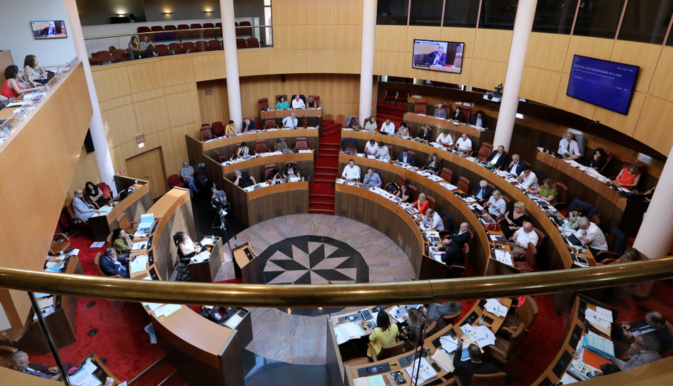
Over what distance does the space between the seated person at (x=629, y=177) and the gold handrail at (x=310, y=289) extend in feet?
26.8

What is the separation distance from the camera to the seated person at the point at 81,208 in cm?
845

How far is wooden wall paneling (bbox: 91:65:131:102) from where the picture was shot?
10.6m

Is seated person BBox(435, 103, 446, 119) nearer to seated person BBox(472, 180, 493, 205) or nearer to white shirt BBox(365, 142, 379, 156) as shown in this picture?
white shirt BBox(365, 142, 379, 156)

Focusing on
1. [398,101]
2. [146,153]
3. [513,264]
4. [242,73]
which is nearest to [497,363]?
[513,264]

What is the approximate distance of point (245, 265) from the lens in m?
7.90

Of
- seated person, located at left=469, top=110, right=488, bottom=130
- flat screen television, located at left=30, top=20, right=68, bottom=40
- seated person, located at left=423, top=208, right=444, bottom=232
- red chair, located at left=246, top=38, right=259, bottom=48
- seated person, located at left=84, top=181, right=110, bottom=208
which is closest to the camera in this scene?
→ seated person, located at left=423, top=208, right=444, bottom=232


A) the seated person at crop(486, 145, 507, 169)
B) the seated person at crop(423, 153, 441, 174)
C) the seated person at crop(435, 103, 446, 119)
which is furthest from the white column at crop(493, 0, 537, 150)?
the seated person at crop(435, 103, 446, 119)

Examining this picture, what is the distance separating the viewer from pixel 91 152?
35.3 ft

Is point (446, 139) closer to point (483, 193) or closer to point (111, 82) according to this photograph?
point (483, 193)

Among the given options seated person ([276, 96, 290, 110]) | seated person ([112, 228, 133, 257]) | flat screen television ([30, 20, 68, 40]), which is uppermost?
flat screen television ([30, 20, 68, 40])

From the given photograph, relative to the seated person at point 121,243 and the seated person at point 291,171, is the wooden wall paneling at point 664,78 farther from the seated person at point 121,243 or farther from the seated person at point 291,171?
the seated person at point 121,243

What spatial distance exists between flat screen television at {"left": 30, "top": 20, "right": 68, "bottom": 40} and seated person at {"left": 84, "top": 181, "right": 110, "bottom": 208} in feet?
14.0

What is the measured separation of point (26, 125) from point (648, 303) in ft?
20.4

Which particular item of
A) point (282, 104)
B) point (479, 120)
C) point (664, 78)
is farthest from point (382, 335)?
point (282, 104)
